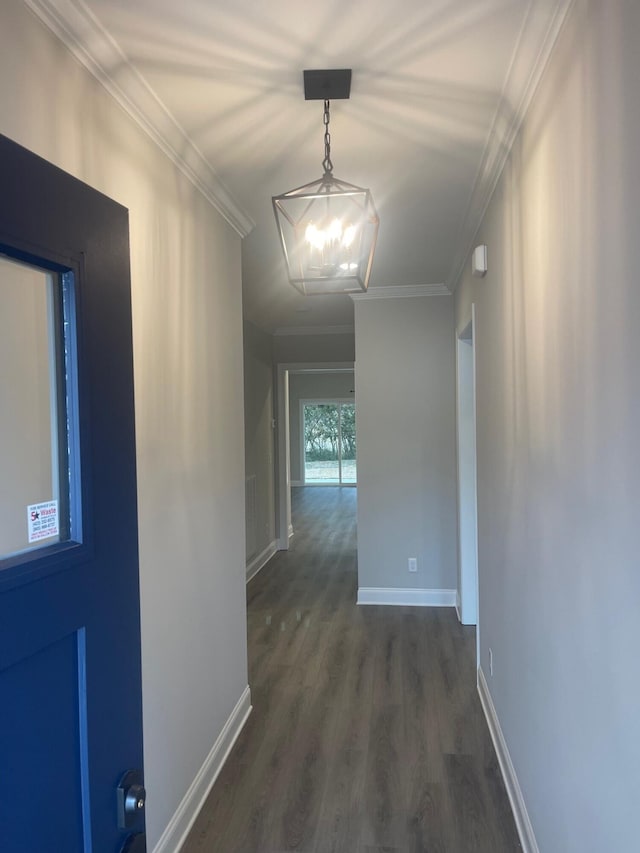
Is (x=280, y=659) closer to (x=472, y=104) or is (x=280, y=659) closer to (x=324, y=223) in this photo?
(x=324, y=223)

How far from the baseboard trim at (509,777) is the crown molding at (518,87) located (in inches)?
93.9

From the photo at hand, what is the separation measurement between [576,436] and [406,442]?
10.7ft

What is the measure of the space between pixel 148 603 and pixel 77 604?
1.02 metres

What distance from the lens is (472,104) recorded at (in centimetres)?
193

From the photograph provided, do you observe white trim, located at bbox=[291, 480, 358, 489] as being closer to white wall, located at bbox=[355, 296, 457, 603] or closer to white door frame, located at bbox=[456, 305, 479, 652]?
white wall, located at bbox=[355, 296, 457, 603]

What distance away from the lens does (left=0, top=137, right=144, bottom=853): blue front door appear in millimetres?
816

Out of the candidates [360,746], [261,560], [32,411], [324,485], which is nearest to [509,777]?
[360,746]

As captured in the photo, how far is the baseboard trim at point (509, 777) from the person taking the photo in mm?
1959

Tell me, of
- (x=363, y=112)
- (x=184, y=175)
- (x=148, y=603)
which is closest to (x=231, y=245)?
(x=184, y=175)

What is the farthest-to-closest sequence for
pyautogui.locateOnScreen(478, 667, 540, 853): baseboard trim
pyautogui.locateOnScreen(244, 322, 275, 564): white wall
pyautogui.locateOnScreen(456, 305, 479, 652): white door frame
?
pyautogui.locateOnScreen(244, 322, 275, 564): white wall, pyautogui.locateOnScreen(456, 305, 479, 652): white door frame, pyautogui.locateOnScreen(478, 667, 540, 853): baseboard trim

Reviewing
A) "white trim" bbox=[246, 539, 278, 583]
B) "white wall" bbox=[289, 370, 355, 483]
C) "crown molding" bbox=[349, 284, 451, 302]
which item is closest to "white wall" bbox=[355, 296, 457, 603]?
"crown molding" bbox=[349, 284, 451, 302]

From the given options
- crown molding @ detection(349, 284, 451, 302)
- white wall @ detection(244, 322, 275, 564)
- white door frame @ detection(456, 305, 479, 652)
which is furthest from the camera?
white wall @ detection(244, 322, 275, 564)

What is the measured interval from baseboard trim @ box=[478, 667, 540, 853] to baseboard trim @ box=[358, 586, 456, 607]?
154 centimetres

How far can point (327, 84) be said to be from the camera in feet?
5.75
